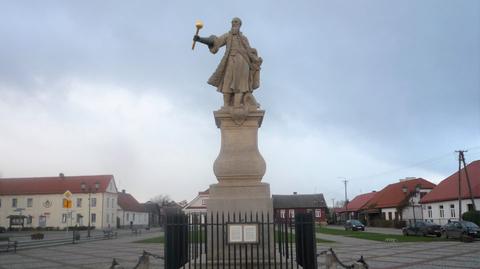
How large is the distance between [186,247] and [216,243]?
634mm

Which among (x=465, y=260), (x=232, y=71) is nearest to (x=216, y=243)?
(x=232, y=71)

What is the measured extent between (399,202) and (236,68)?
58.4m

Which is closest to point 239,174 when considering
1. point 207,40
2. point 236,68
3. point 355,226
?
point 236,68

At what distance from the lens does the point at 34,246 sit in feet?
95.1

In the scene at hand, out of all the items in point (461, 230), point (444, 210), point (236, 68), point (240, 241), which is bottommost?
point (461, 230)

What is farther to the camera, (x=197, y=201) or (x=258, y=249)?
(x=197, y=201)

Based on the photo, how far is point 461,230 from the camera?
31.6 m

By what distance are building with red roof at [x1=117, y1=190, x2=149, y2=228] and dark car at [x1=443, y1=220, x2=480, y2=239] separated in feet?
204

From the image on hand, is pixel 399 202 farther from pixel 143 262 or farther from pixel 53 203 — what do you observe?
pixel 143 262

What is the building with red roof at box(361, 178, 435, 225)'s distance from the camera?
61.0 meters

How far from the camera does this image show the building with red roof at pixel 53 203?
248ft

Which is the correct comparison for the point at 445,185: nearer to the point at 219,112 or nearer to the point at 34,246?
the point at 34,246

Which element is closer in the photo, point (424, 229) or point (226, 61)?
point (226, 61)

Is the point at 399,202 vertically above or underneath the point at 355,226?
above
